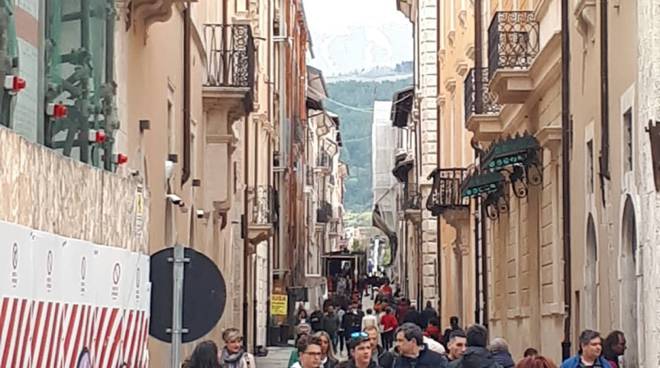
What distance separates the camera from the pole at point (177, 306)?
10555 millimetres

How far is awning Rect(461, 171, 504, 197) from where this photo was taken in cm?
2972

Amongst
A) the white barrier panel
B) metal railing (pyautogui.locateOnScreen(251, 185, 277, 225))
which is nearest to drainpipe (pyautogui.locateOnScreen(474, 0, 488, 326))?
metal railing (pyautogui.locateOnScreen(251, 185, 277, 225))

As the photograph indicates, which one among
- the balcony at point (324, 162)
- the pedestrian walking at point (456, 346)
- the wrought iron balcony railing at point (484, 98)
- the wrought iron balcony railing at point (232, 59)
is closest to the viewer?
the pedestrian walking at point (456, 346)

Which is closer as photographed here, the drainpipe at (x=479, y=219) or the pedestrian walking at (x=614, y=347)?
the pedestrian walking at (x=614, y=347)

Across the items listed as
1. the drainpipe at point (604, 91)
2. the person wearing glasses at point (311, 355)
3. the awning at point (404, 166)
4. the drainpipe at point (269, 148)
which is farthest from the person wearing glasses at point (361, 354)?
the awning at point (404, 166)

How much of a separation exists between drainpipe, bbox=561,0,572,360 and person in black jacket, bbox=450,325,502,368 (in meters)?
7.70

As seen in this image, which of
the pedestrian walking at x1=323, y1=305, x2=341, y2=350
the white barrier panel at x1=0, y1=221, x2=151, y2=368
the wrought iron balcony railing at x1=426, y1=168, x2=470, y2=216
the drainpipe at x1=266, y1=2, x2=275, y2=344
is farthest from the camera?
the drainpipe at x1=266, y1=2, x2=275, y2=344

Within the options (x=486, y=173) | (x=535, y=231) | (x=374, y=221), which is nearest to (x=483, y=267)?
(x=486, y=173)

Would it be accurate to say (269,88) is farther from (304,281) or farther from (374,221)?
(374,221)

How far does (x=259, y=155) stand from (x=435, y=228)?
7.69m

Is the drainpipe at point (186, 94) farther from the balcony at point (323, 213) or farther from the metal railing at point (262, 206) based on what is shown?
the balcony at point (323, 213)

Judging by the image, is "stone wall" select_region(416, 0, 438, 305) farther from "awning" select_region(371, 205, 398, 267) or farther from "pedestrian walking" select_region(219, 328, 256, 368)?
"awning" select_region(371, 205, 398, 267)

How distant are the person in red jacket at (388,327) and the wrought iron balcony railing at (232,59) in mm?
8183

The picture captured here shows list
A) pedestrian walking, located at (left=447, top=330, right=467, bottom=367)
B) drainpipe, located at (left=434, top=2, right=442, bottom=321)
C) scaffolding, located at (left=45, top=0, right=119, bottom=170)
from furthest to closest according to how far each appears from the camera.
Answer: drainpipe, located at (left=434, top=2, right=442, bottom=321)
pedestrian walking, located at (left=447, top=330, right=467, bottom=367)
scaffolding, located at (left=45, top=0, right=119, bottom=170)
